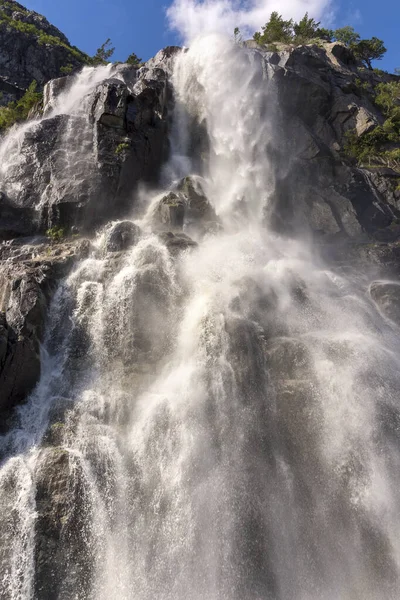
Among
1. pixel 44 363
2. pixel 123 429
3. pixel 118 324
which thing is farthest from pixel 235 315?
pixel 44 363

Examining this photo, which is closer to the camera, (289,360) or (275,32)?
(289,360)

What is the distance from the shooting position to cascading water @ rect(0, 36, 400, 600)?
11516 millimetres

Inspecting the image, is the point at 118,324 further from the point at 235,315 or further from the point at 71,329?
the point at 235,315

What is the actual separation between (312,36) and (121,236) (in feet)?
144

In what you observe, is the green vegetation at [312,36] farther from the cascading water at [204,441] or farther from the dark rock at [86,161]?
the cascading water at [204,441]

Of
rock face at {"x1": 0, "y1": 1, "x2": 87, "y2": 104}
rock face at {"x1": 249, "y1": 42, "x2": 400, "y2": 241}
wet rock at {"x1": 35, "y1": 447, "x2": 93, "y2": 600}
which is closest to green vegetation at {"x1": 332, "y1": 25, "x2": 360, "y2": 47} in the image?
rock face at {"x1": 249, "y1": 42, "x2": 400, "y2": 241}

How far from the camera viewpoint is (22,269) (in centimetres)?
1903

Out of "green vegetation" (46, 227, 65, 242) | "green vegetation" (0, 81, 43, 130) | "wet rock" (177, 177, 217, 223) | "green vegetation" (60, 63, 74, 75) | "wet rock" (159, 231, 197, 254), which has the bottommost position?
"wet rock" (159, 231, 197, 254)

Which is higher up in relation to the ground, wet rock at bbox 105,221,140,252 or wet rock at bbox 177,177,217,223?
wet rock at bbox 177,177,217,223

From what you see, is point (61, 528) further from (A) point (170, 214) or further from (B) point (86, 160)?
(B) point (86, 160)

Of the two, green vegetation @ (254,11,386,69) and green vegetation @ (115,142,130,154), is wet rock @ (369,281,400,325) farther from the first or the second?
green vegetation @ (254,11,386,69)

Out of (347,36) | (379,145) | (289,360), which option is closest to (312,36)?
(347,36)

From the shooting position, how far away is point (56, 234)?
23.1 metres

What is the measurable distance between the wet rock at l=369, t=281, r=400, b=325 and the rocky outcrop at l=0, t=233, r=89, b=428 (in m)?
15.6
